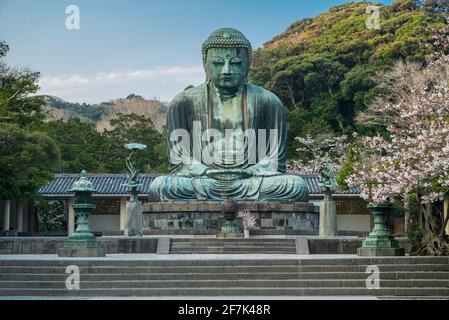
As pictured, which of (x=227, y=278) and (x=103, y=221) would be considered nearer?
(x=227, y=278)

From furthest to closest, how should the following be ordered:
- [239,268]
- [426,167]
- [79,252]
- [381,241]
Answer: [79,252] < [381,241] < [426,167] < [239,268]

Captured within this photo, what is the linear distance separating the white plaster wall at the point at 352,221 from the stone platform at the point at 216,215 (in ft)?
45.5

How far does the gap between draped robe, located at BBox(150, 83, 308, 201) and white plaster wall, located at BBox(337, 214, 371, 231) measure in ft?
41.3

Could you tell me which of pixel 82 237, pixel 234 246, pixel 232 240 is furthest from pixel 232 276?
pixel 232 240

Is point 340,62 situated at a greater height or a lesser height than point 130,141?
greater

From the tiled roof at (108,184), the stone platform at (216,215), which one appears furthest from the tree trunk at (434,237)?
the tiled roof at (108,184)

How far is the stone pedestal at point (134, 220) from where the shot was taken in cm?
2064

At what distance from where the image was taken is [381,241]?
15477mm

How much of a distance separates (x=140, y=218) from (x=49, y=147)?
557cm

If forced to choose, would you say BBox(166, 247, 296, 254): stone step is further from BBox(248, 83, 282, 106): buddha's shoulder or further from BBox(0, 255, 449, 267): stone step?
BBox(248, 83, 282, 106): buddha's shoulder

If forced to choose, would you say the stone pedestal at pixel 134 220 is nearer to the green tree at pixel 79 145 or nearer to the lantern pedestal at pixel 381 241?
the lantern pedestal at pixel 381 241

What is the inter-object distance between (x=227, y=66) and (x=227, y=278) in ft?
Answer: 37.7

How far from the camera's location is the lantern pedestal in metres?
15.3

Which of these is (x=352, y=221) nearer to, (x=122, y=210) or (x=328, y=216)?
(x=122, y=210)
